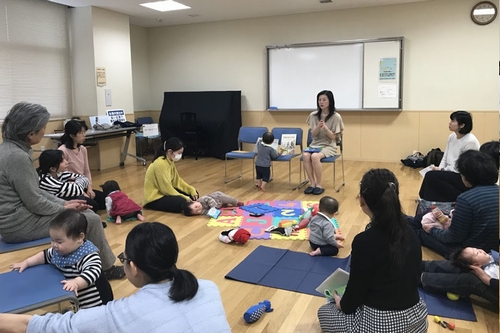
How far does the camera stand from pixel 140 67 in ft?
30.6

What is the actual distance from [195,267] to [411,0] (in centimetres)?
603

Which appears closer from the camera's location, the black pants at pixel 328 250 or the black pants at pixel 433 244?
the black pants at pixel 433 244

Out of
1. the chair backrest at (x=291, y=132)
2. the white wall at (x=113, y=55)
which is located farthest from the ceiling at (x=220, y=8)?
the chair backrest at (x=291, y=132)

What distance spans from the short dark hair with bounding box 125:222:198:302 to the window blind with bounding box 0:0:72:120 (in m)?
5.95

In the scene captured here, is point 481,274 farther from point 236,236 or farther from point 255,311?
point 236,236

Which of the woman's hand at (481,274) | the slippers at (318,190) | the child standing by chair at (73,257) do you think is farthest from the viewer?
the slippers at (318,190)

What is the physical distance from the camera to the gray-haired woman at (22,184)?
247 centimetres

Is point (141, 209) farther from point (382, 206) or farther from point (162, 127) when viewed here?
point (162, 127)

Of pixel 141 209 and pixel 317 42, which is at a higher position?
pixel 317 42

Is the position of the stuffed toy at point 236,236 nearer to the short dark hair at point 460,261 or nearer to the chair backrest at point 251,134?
the short dark hair at point 460,261

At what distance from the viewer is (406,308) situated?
6.18 ft

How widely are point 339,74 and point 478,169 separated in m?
5.36

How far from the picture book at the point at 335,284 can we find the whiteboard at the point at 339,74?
5.81m

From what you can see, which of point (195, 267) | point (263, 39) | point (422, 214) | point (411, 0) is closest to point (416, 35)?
point (411, 0)
